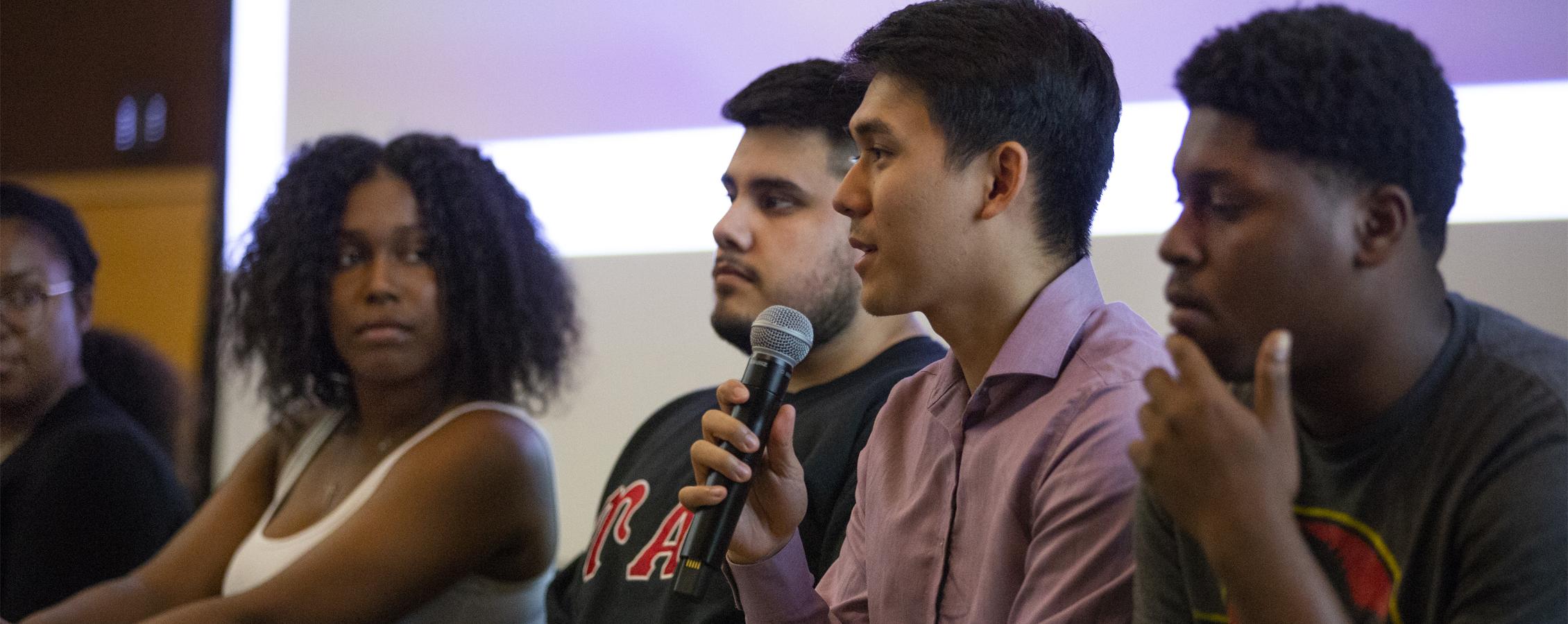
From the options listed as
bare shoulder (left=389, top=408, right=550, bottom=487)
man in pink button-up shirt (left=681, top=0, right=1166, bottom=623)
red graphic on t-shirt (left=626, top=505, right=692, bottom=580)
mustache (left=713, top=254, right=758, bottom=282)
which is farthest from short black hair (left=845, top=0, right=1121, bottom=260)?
bare shoulder (left=389, top=408, right=550, bottom=487)

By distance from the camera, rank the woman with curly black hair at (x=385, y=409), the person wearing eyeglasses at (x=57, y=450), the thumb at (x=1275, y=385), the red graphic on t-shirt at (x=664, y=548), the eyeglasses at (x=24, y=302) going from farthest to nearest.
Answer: the eyeglasses at (x=24, y=302)
the person wearing eyeglasses at (x=57, y=450)
the woman with curly black hair at (x=385, y=409)
the red graphic on t-shirt at (x=664, y=548)
the thumb at (x=1275, y=385)

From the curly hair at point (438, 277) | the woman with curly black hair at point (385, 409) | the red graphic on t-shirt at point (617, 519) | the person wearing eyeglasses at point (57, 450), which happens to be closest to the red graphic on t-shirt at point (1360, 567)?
the red graphic on t-shirt at point (617, 519)

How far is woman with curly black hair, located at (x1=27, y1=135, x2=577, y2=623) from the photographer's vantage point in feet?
5.82

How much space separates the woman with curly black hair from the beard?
0.43m

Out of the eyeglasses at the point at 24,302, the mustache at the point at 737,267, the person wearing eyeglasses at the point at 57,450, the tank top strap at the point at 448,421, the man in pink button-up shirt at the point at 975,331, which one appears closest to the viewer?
the man in pink button-up shirt at the point at 975,331

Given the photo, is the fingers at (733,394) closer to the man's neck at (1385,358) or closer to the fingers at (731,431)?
the fingers at (731,431)

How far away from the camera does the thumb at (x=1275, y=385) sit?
2.48 feet

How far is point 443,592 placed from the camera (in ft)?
5.94

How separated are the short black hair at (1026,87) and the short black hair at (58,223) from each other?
6.27 ft

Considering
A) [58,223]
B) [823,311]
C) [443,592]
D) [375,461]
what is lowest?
[443,592]

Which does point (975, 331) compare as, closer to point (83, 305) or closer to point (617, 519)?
point (617, 519)

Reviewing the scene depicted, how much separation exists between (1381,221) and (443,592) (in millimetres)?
1401

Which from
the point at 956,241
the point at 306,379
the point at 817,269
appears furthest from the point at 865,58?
the point at 306,379

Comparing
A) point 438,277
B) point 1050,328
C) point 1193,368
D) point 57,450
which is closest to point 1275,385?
point 1193,368
